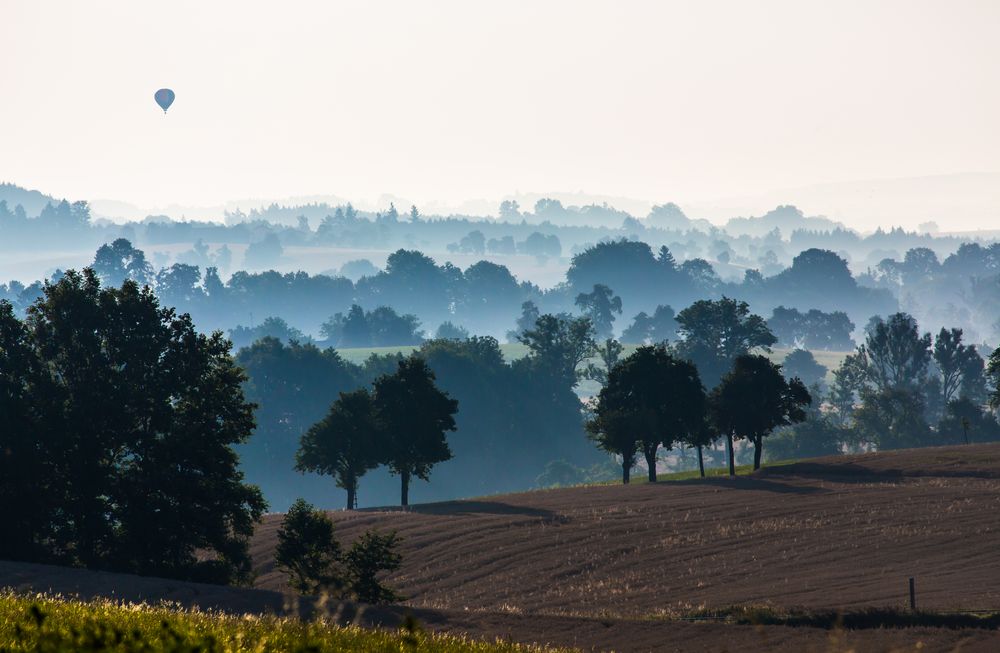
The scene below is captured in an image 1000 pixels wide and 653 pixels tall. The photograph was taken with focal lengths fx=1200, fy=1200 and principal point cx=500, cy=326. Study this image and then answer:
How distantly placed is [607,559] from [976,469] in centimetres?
3450

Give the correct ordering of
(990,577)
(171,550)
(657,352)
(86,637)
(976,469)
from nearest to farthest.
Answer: (86,637), (990,577), (171,550), (976,469), (657,352)

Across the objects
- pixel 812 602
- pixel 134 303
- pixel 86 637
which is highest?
pixel 134 303

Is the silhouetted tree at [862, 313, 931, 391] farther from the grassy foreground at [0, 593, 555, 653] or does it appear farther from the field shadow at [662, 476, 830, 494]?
the grassy foreground at [0, 593, 555, 653]

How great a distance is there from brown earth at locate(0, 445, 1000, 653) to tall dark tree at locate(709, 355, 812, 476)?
4523 millimetres

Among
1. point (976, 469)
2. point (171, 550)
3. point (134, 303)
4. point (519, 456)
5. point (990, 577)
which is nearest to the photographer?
point (990, 577)

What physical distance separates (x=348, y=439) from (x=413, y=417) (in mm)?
5556

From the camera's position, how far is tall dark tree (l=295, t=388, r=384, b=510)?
87812mm

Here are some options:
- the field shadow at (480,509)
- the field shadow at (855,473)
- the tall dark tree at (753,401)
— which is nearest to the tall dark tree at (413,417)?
the field shadow at (480,509)

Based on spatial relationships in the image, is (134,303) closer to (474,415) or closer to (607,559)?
(607,559)

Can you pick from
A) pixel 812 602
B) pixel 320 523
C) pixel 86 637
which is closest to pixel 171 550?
pixel 320 523

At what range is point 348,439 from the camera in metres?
88.4

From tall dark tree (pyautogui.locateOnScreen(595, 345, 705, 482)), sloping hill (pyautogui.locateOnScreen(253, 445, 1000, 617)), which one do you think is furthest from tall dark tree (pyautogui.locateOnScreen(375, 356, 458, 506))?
tall dark tree (pyautogui.locateOnScreen(595, 345, 705, 482))

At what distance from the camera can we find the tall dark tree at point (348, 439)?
87.8 metres

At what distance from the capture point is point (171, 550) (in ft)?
179
